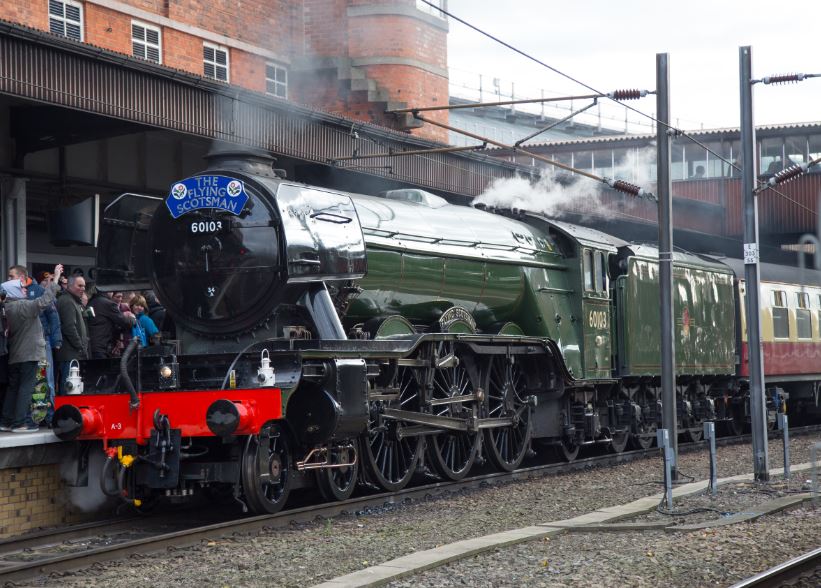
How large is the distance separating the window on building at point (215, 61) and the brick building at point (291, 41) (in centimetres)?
2

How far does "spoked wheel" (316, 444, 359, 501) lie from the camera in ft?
33.3

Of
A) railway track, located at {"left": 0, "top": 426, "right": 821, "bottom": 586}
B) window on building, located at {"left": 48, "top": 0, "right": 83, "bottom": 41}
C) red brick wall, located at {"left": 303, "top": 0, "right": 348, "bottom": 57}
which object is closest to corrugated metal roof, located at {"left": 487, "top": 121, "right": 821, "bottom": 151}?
red brick wall, located at {"left": 303, "top": 0, "right": 348, "bottom": 57}

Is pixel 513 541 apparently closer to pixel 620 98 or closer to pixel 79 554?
pixel 79 554

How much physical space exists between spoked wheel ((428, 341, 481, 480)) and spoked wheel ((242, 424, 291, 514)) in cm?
221

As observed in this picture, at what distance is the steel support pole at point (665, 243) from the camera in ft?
41.8

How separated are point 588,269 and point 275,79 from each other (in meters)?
9.24

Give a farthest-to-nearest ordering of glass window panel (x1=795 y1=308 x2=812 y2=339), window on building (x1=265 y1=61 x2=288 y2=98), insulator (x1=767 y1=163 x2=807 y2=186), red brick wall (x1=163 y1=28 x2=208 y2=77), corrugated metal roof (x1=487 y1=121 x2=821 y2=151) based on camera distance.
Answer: corrugated metal roof (x1=487 y1=121 x2=821 y2=151) → glass window panel (x1=795 y1=308 x2=812 y2=339) → window on building (x1=265 y1=61 x2=288 y2=98) → red brick wall (x1=163 y1=28 x2=208 y2=77) → insulator (x1=767 y1=163 x2=807 y2=186)

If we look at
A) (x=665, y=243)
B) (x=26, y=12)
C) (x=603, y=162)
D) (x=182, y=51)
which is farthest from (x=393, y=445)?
(x=603, y=162)

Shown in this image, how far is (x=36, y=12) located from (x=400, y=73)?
863 centimetres

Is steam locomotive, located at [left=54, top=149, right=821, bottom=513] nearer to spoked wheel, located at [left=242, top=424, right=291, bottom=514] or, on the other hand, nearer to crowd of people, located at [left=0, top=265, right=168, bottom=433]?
spoked wheel, located at [left=242, top=424, right=291, bottom=514]

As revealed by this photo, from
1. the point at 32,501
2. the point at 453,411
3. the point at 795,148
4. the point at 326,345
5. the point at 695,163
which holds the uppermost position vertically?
the point at 795,148

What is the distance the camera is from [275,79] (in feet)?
71.2

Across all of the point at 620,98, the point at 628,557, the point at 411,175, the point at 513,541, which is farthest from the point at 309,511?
the point at 411,175

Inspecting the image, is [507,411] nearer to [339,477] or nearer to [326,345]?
[339,477]
